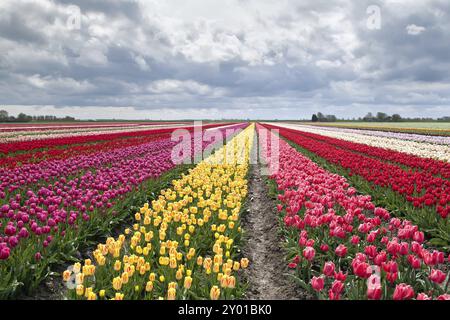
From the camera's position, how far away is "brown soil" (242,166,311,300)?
205 inches

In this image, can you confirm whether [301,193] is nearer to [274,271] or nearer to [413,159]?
[274,271]

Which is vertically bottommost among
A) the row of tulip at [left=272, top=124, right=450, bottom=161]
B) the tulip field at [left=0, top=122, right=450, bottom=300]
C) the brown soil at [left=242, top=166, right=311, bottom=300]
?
the brown soil at [left=242, top=166, right=311, bottom=300]

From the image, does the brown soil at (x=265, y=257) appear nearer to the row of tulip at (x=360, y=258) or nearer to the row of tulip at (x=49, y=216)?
the row of tulip at (x=360, y=258)

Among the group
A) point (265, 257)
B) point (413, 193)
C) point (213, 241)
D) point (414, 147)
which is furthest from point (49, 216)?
point (414, 147)

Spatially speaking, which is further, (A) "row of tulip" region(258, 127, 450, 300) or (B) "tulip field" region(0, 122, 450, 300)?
(B) "tulip field" region(0, 122, 450, 300)

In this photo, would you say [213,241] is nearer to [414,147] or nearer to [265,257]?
[265,257]

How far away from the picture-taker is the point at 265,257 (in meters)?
6.60

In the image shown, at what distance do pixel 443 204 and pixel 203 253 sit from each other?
4.76 m

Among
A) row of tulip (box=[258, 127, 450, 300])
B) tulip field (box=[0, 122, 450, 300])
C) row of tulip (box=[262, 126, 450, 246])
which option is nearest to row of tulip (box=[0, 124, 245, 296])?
tulip field (box=[0, 122, 450, 300])

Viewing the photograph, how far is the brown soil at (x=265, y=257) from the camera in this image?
5.21 m

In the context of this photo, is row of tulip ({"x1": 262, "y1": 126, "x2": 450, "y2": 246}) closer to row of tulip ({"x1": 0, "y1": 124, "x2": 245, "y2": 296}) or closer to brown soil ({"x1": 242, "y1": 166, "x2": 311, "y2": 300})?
brown soil ({"x1": 242, "y1": 166, "x2": 311, "y2": 300})

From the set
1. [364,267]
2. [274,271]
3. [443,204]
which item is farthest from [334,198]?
[364,267]

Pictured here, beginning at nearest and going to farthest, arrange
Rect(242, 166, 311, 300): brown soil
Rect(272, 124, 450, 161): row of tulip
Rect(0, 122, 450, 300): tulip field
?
1. Rect(0, 122, 450, 300): tulip field
2. Rect(242, 166, 311, 300): brown soil
3. Rect(272, 124, 450, 161): row of tulip
